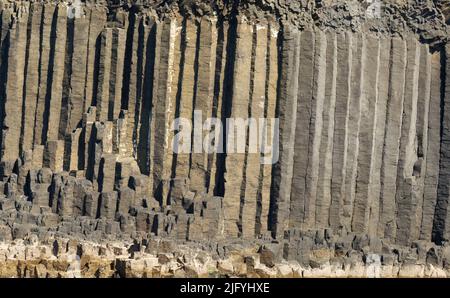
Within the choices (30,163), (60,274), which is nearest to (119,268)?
(60,274)

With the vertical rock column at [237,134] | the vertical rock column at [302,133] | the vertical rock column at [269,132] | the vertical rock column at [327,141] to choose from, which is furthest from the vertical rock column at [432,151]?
the vertical rock column at [237,134]

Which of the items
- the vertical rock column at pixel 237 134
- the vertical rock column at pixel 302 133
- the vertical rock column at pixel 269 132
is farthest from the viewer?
the vertical rock column at pixel 302 133

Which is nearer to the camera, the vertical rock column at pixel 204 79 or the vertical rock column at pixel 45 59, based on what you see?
the vertical rock column at pixel 204 79

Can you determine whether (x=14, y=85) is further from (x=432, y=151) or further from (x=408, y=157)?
(x=432, y=151)

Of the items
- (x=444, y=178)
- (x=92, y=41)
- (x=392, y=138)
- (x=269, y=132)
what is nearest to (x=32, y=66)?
(x=92, y=41)

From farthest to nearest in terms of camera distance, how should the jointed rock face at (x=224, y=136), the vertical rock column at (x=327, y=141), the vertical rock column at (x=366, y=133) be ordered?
the vertical rock column at (x=366, y=133)
the vertical rock column at (x=327, y=141)
the jointed rock face at (x=224, y=136)

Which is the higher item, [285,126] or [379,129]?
[379,129]

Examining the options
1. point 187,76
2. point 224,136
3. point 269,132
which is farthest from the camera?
point 187,76

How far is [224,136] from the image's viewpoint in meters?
44.0

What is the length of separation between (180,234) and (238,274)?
318cm

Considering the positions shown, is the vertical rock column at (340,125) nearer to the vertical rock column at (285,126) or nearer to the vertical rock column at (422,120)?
the vertical rock column at (285,126)

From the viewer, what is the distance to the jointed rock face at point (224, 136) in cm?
4253

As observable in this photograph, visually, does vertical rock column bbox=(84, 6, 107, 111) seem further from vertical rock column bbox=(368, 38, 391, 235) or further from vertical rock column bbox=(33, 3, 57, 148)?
vertical rock column bbox=(368, 38, 391, 235)
